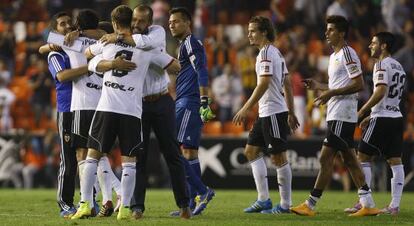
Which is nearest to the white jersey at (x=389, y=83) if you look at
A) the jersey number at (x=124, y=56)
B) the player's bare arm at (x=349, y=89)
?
the player's bare arm at (x=349, y=89)

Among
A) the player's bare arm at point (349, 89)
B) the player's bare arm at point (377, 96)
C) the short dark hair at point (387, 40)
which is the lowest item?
the player's bare arm at point (377, 96)

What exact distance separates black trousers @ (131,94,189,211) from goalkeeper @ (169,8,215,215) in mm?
1118

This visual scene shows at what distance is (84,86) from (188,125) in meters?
1.74

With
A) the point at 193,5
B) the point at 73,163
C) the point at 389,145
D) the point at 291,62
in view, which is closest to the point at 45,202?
the point at 73,163

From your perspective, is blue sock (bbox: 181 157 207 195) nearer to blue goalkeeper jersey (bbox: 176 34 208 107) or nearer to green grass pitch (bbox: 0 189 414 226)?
green grass pitch (bbox: 0 189 414 226)

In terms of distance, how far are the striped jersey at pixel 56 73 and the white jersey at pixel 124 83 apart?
2.90ft

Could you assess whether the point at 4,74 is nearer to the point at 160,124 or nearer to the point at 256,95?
the point at 256,95

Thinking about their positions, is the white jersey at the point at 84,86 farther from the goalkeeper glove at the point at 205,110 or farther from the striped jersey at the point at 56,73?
the goalkeeper glove at the point at 205,110

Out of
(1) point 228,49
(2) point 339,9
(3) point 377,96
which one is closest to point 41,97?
(1) point 228,49

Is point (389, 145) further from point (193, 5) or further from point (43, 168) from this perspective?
point (193, 5)

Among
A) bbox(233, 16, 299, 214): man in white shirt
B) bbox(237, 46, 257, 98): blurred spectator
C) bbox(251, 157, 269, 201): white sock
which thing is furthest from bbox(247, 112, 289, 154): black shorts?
bbox(237, 46, 257, 98): blurred spectator

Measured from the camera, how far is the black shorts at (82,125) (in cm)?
1234

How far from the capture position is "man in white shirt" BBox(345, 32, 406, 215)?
→ 13688 millimetres

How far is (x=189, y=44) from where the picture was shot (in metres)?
13.4
